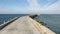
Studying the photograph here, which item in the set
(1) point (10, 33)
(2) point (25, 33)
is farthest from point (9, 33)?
(2) point (25, 33)

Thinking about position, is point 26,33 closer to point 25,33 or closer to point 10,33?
point 25,33

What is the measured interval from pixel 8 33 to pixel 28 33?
1318 mm

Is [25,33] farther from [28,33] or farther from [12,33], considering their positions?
[12,33]

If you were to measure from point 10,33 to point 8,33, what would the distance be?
0.15m

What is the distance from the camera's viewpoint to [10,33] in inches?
414

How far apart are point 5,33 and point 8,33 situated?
0.64ft

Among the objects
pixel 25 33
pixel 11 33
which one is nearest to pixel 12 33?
pixel 11 33

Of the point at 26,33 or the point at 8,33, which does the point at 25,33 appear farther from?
the point at 8,33

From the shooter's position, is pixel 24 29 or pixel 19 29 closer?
pixel 24 29

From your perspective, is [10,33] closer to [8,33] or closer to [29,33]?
[8,33]

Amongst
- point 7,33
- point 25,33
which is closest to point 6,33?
point 7,33

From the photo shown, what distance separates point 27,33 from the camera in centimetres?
1065

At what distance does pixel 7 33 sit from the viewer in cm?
1041

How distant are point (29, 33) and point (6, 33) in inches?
59.5
